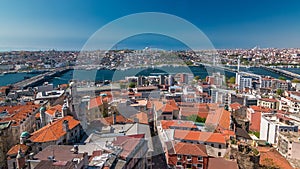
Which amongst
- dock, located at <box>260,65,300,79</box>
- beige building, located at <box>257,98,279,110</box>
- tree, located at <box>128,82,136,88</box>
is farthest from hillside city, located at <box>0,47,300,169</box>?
dock, located at <box>260,65,300,79</box>

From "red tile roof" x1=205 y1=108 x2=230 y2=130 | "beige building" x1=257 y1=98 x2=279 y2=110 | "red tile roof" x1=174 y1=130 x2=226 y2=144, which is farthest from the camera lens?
"beige building" x1=257 y1=98 x2=279 y2=110

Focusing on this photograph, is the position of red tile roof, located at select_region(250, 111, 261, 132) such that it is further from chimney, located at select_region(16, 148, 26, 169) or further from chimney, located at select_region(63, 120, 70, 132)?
chimney, located at select_region(16, 148, 26, 169)

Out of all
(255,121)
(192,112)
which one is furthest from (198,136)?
(255,121)

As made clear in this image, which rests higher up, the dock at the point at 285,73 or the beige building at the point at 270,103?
the dock at the point at 285,73

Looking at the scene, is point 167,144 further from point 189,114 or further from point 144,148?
point 189,114

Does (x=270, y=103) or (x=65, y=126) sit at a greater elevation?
(x=65, y=126)

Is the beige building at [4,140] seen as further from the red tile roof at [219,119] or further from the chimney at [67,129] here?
the red tile roof at [219,119]

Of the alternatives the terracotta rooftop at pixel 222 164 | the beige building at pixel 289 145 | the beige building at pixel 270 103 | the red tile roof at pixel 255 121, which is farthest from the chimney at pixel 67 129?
the beige building at pixel 270 103

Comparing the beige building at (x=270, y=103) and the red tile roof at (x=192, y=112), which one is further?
the beige building at (x=270, y=103)

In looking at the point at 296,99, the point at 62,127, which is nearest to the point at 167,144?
the point at 62,127

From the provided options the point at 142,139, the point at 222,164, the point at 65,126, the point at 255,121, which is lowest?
the point at 255,121

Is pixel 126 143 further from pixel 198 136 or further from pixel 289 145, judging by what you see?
pixel 289 145
